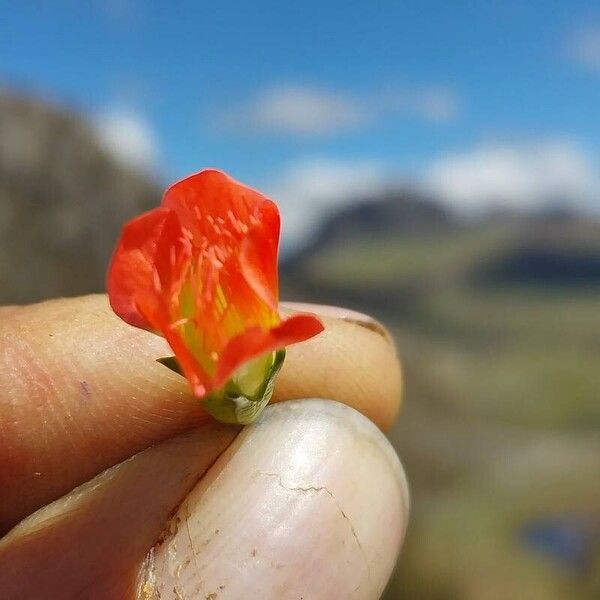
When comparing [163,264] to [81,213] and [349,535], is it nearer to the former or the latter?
[349,535]

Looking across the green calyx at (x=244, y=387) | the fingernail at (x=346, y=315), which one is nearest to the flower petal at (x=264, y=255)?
the green calyx at (x=244, y=387)

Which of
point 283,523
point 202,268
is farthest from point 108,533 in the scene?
point 202,268

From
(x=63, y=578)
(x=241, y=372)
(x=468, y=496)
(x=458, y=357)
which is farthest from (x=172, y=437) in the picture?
(x=458, y=357)

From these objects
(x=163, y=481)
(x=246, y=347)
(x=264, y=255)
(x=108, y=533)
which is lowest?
(x=108, y=533)

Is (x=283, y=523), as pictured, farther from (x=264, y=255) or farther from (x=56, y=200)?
(x=56, y=200)

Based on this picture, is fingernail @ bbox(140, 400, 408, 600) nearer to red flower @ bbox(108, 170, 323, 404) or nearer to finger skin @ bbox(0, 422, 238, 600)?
finger skin @ bbox(0, 422, 238, 600)
